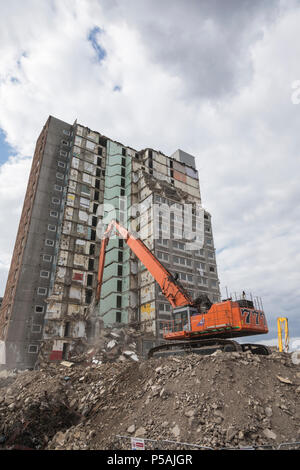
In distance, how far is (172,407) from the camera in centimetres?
1004

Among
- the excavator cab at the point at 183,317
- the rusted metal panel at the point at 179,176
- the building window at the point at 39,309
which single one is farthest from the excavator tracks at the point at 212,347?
the rusted metal panel at the point at 179,176

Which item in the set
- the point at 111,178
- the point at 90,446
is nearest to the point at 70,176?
the point at 111,178

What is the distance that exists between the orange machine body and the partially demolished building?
22131mm

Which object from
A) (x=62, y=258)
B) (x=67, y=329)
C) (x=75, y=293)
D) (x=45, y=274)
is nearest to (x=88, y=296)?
(x=75, y=293)

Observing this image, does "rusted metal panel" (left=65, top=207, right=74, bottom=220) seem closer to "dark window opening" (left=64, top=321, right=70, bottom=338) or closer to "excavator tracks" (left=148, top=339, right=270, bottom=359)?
"dark window opening" (left=64, top=321, right=70, bottom=338)

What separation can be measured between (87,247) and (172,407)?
118 feet

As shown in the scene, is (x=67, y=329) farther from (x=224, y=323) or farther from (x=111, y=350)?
(x=224, y=323)

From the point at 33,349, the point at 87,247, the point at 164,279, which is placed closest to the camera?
the point at 164,279

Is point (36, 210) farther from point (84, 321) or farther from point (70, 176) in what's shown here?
point (84, 321)

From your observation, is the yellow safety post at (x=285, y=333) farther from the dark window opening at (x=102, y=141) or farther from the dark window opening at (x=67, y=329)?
the dark window opening at (x=102, y=141)

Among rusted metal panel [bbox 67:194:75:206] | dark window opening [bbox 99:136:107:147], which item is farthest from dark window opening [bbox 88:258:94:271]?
dark window opening [bbox 99:136:107:147]

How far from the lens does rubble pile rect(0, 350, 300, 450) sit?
8.74 metres

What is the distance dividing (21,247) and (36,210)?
20.5 feet

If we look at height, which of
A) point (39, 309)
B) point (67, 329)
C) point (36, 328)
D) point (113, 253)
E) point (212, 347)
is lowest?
point (212, 347)
